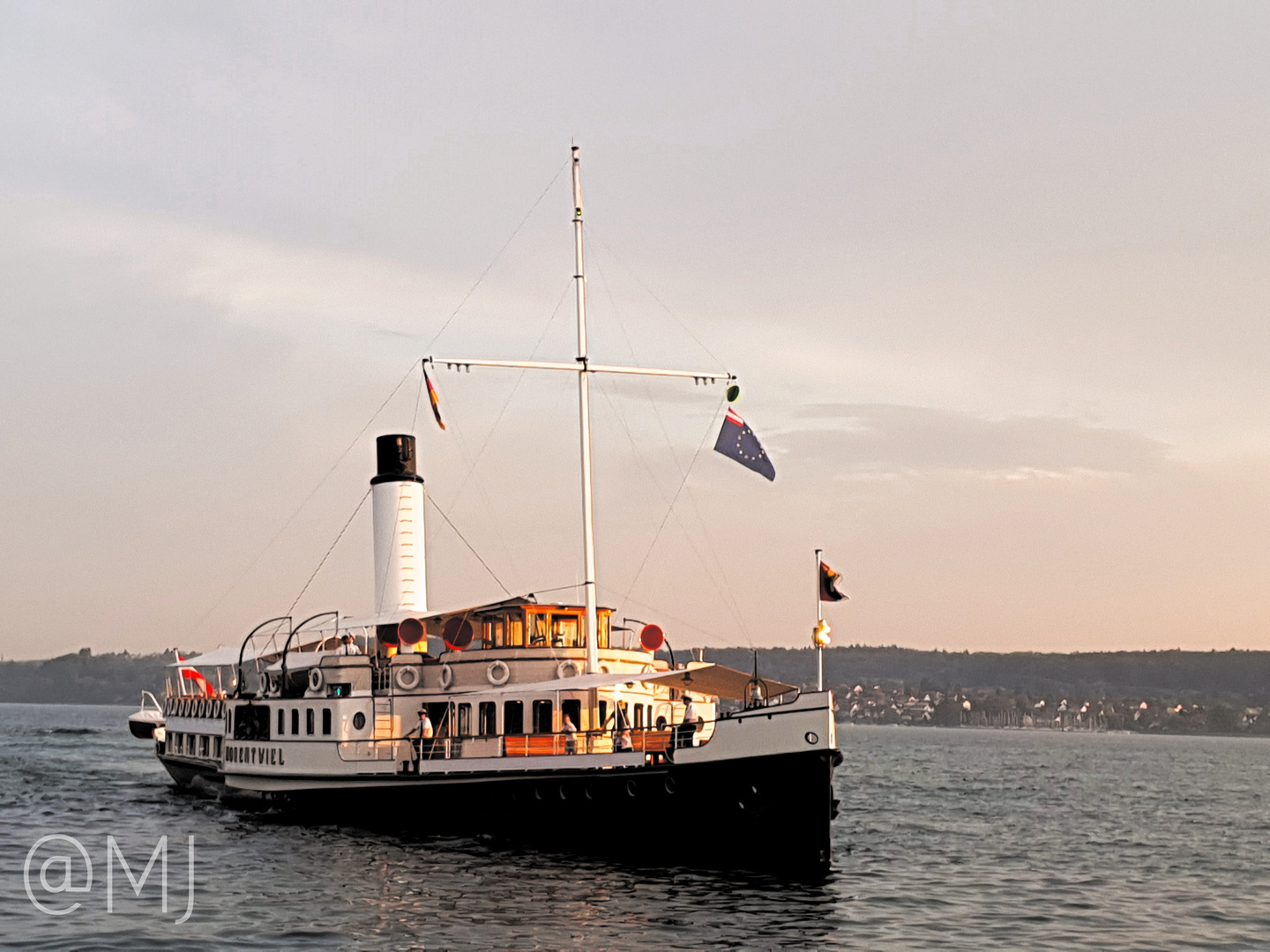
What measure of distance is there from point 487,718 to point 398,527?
1369 cm

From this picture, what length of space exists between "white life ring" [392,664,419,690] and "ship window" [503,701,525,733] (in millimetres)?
3633

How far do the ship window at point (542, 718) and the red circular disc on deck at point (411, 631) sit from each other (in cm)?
512

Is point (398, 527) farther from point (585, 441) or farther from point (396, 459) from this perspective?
point (585, 441)

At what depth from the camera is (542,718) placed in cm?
3716

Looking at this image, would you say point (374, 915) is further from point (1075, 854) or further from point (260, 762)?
point (1075, 854)

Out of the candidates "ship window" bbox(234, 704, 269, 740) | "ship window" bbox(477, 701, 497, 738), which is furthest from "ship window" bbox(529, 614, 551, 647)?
"ship window" bbox(234, 704, 269, 740)

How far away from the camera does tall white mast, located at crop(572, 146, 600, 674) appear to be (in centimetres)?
3681

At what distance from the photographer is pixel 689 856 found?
3253 cm

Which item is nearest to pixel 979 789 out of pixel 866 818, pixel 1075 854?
pixel 866 818

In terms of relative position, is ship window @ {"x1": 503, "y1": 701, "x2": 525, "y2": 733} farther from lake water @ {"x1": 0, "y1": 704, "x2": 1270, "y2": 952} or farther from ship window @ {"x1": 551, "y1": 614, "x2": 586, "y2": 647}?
lake water @ {"x1": 0, "y1": 704, "x2": 1270, "y2": 952}

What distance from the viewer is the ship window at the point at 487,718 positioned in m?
37.8

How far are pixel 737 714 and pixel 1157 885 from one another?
50.2 feet

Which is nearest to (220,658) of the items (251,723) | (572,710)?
(251,723)

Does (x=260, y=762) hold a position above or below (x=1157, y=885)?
above
